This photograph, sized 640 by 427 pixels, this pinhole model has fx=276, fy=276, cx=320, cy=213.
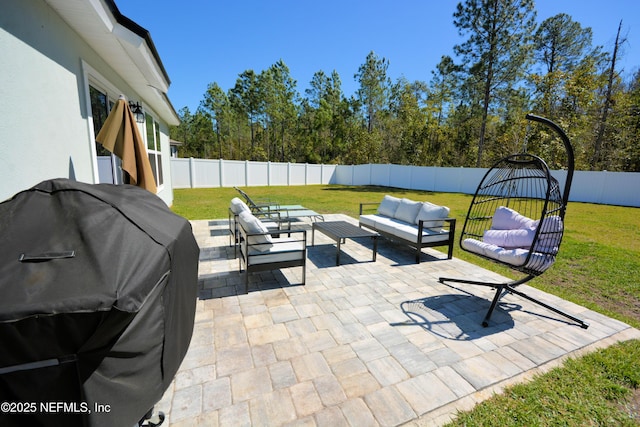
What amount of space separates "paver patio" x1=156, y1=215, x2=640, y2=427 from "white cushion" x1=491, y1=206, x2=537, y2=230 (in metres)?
0.99

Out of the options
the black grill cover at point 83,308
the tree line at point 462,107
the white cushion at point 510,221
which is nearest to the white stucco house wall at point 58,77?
the black grill cover at point 83,308

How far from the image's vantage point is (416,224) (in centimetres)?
571

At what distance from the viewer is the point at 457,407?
207 centimetres

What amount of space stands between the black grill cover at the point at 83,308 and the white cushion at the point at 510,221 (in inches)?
166

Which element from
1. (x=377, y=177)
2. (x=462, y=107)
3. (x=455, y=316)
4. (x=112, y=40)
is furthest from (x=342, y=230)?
(x=462, y=107)

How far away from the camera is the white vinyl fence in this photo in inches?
569

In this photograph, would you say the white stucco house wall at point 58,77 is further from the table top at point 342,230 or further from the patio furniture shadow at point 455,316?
the patio furniture shadow at point 455,316

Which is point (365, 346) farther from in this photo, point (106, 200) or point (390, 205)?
point (390, 205)

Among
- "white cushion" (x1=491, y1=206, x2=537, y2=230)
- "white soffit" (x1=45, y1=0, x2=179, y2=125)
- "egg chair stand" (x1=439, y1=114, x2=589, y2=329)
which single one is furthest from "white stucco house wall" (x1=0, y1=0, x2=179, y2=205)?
"white cushion" (x1=491, y1=206, x2=537, y2=230)

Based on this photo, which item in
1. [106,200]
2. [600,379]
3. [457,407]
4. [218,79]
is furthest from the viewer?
[218,79]

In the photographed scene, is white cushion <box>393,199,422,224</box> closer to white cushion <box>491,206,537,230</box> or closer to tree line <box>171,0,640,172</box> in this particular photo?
white cushion <box>491,206,537,230</box>

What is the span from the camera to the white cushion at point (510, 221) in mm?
3796

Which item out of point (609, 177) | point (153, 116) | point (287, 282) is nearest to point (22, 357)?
point (287, 282)

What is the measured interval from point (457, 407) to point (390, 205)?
468cm
